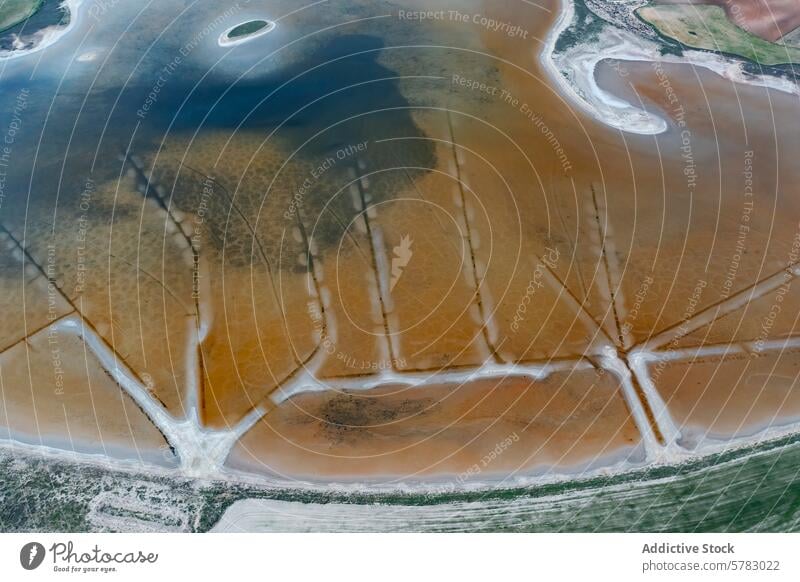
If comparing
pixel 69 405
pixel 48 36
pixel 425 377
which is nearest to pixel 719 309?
pixel 425 377

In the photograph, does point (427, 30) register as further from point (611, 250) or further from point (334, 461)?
point (334, 461)

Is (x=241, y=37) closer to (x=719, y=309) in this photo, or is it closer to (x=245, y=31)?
(x=245, y=31)

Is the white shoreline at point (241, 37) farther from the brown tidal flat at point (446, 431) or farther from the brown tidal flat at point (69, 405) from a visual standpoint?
the brown tidal flat at point (446, 431)

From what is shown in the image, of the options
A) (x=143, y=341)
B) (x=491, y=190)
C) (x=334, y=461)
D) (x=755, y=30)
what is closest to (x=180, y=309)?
(x=143, y=341)

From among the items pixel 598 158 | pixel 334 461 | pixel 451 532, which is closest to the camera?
pixel 451 532

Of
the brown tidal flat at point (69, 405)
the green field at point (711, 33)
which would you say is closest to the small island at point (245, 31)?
the brown tidal flat at point (69, 405)

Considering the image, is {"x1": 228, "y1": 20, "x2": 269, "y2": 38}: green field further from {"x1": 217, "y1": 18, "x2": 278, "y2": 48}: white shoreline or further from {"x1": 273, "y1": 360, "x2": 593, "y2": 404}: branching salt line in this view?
{"x1": 273, "y1": 360, "x2": 593, "y2": 404}: branching salt line
